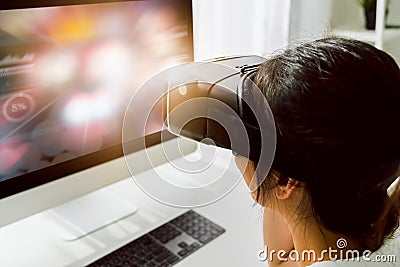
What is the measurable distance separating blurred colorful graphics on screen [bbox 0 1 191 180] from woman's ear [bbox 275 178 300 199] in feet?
1.40

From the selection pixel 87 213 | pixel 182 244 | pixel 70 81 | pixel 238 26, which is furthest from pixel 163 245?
pixel 238 26

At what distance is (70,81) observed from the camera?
2.83ft

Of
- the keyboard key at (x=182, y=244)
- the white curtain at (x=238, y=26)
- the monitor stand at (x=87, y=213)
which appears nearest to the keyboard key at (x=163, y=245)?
the keyboard key at (x=182, y=244)

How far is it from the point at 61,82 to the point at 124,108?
0.50 ft

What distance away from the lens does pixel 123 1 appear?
2.93 feet

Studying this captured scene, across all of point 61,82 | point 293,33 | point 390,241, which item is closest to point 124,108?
point 61,82

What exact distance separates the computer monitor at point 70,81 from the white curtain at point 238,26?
374 mm

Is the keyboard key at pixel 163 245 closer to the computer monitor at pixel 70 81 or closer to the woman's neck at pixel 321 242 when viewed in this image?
the computer monitor at pixel 70 81

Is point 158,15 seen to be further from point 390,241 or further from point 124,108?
point 390,241

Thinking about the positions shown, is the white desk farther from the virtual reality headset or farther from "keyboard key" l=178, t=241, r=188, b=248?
the virtual reality headset

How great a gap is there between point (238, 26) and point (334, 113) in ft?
3.19

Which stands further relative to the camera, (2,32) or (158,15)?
(158,15)

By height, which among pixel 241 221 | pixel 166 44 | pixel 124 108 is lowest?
pixel 241 221

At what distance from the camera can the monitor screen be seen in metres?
0.79
